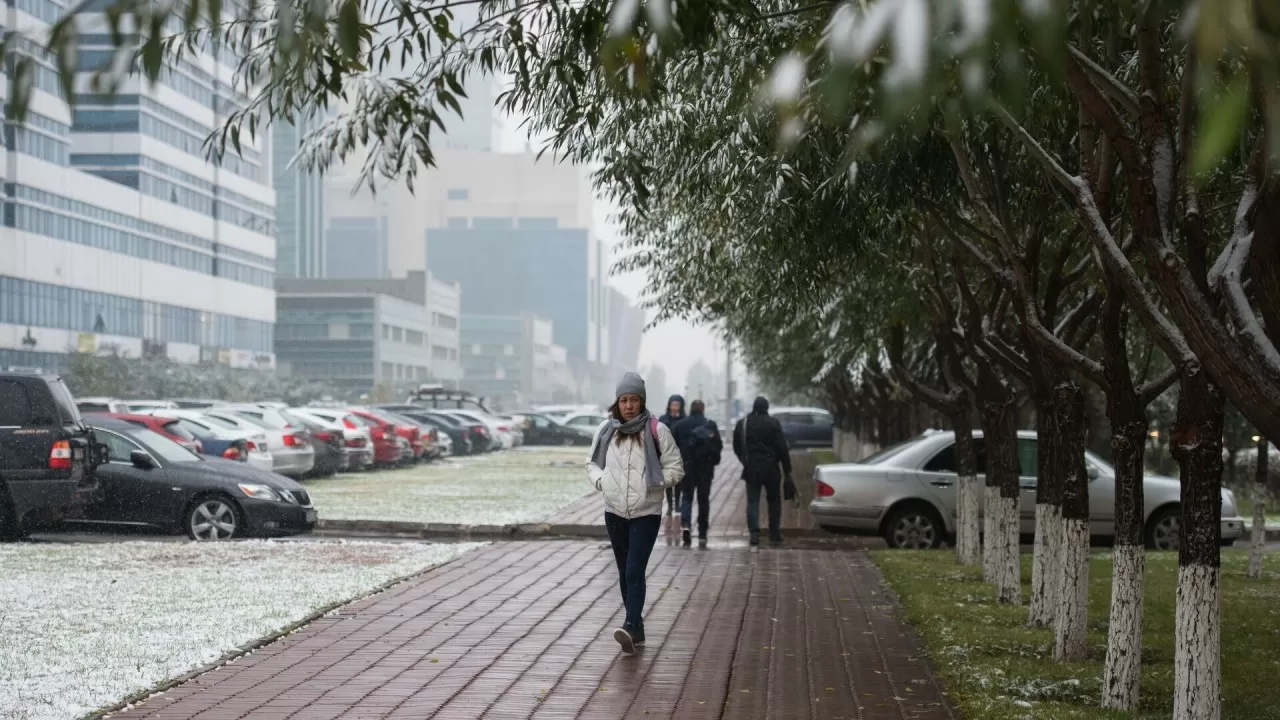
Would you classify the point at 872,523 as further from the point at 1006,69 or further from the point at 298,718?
the point at 1006,69

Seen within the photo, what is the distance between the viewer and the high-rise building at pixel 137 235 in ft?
253

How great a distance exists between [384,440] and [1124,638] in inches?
1160


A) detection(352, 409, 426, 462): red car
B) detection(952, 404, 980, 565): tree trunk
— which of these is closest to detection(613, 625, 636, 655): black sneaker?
detection(952, 404, 980, 565): tree trunk

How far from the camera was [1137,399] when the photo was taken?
9.14 meters

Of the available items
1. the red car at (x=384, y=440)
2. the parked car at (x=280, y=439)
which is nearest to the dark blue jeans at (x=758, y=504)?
the parked car at (x=280, y=439)

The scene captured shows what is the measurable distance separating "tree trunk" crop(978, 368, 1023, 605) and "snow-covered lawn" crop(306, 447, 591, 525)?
7.72 m

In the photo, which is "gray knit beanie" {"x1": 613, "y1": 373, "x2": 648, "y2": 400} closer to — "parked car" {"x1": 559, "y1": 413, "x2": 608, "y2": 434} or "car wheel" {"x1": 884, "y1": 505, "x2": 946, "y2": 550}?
"car wheel" {"x1": 884, "y1": 505, "x2": 946, "y2": 550}

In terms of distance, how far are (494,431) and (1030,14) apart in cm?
5008

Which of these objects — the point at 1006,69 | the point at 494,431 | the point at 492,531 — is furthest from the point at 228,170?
the point at 1006,69

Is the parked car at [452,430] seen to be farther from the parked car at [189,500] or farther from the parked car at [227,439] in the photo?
the parked car at [189,500]

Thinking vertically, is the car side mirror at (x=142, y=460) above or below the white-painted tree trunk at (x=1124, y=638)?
above

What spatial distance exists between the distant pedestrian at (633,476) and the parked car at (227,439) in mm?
14711

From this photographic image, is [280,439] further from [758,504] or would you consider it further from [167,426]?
[758,504]

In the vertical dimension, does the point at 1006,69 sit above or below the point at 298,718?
above
